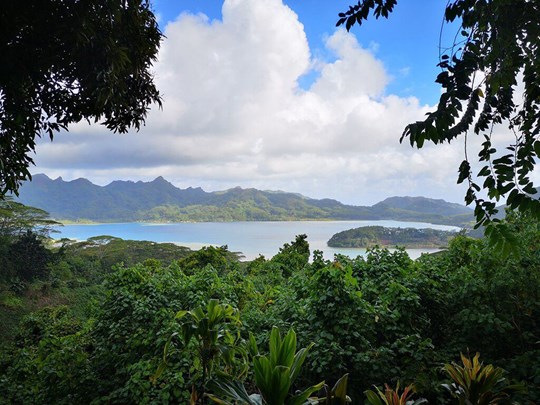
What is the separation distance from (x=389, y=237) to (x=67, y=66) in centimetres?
1991

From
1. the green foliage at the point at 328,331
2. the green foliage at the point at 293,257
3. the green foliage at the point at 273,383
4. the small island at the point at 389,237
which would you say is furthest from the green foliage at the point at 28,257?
the green foliage at the point at 273,383

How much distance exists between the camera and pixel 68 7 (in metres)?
1.81

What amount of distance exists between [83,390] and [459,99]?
330cm

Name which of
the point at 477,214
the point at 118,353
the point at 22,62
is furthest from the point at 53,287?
the point at 477,214

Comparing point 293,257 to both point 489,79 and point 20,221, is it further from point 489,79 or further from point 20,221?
point 20,221

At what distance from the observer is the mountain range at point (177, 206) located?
2537 inches

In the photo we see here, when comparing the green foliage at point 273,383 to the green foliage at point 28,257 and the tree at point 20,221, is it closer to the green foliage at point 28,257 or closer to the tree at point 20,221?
the green foliage at point 28,257

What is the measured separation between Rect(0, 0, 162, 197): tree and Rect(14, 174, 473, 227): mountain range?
164 feet

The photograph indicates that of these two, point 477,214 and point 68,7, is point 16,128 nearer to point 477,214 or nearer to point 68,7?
point 68,7

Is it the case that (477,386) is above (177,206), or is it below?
below

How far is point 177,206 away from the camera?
328 ft

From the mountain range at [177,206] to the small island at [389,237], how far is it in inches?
1046

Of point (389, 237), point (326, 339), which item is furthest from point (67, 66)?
point (389, 237)

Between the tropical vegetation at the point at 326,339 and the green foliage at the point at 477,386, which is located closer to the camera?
the green foliage at the point at 477,386
